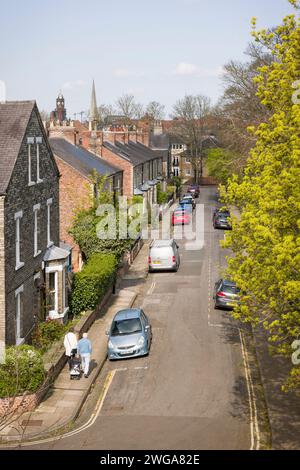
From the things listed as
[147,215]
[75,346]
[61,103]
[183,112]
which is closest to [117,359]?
[75,346]

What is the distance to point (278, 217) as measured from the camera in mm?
14195

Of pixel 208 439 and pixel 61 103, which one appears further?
pixel 61 103

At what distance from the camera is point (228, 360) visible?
22.5 meters

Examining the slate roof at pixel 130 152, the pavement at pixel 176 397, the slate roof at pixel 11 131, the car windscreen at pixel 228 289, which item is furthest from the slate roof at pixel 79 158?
the slate roof at pixel 11 131

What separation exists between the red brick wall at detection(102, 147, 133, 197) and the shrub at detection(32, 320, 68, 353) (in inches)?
1209

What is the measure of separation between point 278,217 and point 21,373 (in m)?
9.02

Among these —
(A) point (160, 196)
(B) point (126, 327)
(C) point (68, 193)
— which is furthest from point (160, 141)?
(B) point (126, 327)

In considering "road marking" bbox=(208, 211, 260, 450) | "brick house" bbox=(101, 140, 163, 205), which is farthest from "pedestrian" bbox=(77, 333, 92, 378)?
"brick house" bbox=(101, 140, 163, 205)

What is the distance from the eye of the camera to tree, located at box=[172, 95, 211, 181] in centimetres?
10744

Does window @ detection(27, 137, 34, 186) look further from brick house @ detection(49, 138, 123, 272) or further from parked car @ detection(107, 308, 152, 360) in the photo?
brick house @ detection(49, 138, 123, 272)

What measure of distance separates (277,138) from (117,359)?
36.4 feet
